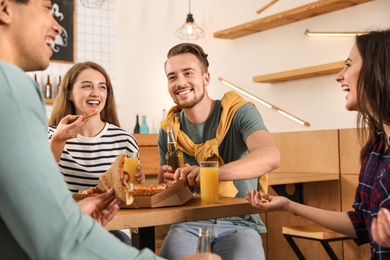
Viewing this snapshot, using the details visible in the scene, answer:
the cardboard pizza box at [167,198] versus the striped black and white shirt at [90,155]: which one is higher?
the striped black and white shirt at [90,155]

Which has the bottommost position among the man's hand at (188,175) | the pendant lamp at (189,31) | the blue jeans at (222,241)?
the blue jeans at (222,241)

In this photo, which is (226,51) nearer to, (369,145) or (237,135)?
(237,135)

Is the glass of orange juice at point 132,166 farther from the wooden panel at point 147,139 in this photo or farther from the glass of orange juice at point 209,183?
the wooden panel at point 147,139

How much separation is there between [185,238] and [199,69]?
3.09ft

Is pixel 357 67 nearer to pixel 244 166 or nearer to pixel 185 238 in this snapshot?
pixel 244 166

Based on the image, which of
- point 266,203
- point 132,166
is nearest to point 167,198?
point 266,203

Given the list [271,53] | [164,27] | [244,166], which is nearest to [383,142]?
[244,166]

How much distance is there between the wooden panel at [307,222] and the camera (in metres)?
3.81

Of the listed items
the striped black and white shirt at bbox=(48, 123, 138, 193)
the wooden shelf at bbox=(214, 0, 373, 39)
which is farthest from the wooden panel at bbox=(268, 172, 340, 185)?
the wooden shelf at bbox=(214, 0, 373, 39)

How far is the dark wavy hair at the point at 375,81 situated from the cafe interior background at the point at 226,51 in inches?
92.9

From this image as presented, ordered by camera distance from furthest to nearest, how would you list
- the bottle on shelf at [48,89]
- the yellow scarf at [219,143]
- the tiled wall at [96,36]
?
the tiled wall at [96,36], the bottle on shelf at [48,89], the yellow scarf at [219,143]

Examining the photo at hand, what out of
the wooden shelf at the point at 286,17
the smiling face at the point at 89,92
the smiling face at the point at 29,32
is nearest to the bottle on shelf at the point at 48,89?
the wooden shelf at the point at 286,17

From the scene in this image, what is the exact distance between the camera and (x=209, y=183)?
179cm

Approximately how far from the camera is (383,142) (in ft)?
5.10
